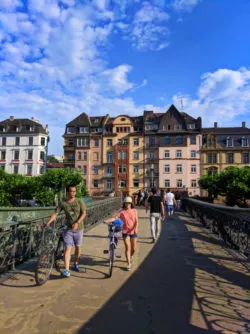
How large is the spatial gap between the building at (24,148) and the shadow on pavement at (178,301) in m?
52.6

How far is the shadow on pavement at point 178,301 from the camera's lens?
347cm

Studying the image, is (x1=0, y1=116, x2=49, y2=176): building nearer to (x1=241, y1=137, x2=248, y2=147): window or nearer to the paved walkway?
(x1=241, y1=137, x2=248, y2=147): window

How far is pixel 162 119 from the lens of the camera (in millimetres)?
52125

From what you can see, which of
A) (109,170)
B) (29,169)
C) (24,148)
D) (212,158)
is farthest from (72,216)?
(24,148)

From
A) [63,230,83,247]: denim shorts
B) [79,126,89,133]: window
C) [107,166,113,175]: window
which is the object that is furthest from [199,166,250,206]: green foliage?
[63,230,83,247]: denim shorts

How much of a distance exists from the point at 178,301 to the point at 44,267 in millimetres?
2470

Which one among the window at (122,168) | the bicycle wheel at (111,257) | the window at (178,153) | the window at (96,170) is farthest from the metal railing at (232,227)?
the window at (96,170)

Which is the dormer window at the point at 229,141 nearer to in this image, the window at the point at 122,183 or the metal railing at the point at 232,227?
the window at the point at 122,183

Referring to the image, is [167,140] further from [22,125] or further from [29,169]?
[22,125]

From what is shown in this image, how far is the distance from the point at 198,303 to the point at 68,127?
181 ft

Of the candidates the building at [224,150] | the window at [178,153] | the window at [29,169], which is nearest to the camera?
the building at [224,150]

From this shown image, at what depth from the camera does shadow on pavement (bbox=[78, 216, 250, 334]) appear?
11.4 feet

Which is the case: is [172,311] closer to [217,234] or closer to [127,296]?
[127,296]

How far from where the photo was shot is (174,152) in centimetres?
5056
